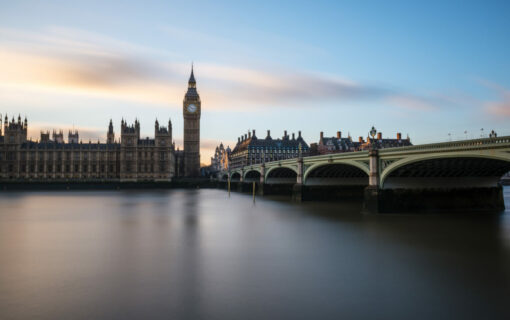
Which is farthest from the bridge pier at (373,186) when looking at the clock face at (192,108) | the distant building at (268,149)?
the clock face at (192,108)

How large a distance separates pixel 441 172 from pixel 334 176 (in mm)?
20304

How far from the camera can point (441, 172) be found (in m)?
34.0

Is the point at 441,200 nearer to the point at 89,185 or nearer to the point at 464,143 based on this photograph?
the point at 464,143

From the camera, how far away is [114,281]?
13055 millimetres

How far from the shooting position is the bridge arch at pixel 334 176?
4865 centimetres

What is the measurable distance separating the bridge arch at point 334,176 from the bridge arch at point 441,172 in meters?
13.3

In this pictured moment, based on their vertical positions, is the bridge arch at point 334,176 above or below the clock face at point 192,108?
below

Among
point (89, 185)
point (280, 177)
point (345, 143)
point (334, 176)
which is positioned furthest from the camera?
point (345, 143)

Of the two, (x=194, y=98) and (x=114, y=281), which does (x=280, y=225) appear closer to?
(x=114, y=281)

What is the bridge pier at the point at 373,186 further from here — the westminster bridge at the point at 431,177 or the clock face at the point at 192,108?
the clock face at the point at 192,108

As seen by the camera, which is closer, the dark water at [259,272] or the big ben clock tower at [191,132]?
the dark water at [259,272]

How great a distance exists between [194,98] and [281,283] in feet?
472

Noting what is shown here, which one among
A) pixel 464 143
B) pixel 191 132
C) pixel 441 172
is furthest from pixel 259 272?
pixel 191 132

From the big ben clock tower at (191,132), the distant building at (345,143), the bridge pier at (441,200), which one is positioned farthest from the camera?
the big ben clock tower at (191,132)
